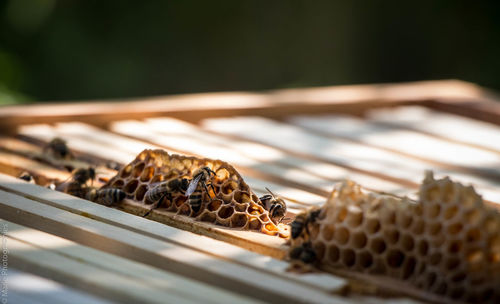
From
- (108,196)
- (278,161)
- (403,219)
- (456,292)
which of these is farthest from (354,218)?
(278,161)

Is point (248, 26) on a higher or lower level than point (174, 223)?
higher

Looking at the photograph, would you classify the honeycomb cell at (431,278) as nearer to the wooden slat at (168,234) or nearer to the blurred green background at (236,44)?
the wooden slat at (168,234)

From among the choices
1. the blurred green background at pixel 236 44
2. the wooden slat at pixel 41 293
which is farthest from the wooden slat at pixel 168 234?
the blurred green background at pixel 236 44

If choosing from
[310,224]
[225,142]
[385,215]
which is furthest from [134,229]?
[225,142]

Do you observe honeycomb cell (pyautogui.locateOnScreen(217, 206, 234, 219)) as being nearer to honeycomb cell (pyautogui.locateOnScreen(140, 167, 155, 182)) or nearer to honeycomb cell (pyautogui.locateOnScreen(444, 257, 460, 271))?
honeycomb cell (pyautogui.locateOnScreen(140, 167, 155, 182))

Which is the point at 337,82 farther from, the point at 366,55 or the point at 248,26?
the point at 248,26

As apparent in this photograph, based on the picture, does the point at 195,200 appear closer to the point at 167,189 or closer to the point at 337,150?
the point at 167,189
